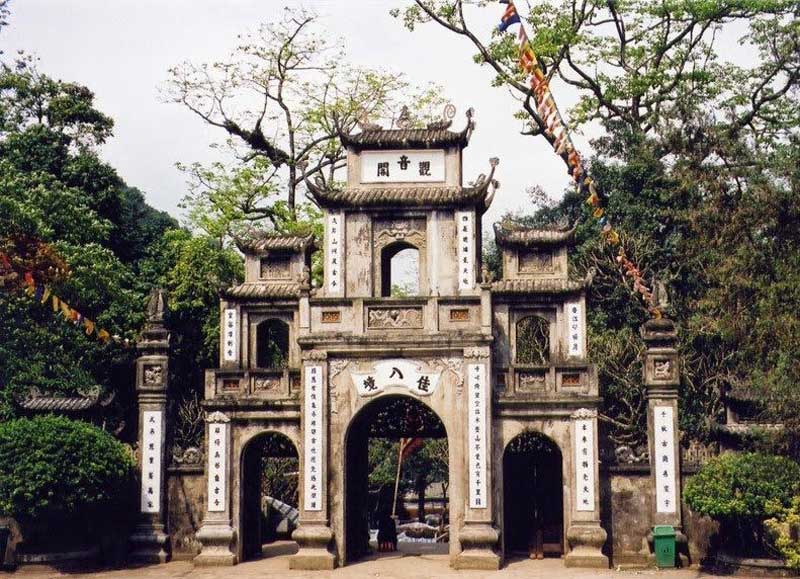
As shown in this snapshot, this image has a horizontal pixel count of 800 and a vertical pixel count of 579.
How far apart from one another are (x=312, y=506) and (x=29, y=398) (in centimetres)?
869

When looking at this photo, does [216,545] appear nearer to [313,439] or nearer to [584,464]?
[313,439]

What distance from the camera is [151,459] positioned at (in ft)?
76.6

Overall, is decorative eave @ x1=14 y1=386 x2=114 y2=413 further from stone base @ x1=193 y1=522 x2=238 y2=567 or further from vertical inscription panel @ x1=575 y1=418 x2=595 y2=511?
vertical inscription panel @ x1=575 y1=418 x2=595 y2=511

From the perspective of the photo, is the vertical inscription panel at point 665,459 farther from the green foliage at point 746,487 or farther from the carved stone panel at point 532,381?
the carved stone panel at point 532,381

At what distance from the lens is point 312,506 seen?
21969mm

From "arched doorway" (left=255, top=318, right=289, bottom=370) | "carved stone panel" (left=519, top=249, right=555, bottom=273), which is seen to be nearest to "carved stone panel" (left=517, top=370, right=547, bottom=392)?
"carved stone panel" (left=519, top=249, right=555, bottom=273)

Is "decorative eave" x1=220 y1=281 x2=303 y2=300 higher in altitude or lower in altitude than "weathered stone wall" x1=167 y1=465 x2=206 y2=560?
higher

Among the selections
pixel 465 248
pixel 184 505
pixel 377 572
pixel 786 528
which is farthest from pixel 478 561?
pixel 184 505

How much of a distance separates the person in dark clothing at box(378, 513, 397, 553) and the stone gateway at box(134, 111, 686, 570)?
3.09ft

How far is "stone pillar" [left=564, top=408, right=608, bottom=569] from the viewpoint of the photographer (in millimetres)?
21781

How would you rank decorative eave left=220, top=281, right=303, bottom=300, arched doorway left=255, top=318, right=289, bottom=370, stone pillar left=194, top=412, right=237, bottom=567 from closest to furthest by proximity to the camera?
stone pillar left=194, top=412, right=237, bottom=567 → decorative eave left=220, top=281, right=303, bottom=300 → arched doorway left=255, top=318, right=289, bottom=370

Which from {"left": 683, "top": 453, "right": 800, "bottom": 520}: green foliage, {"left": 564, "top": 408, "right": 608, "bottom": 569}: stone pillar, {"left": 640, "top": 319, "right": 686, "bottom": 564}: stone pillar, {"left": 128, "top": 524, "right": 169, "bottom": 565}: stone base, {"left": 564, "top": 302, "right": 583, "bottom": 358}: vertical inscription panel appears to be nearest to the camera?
{"left": 683, "top": 453, "right": 800, "bottom": 520}: green foliage

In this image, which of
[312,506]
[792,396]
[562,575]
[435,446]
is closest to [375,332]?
[312,506]

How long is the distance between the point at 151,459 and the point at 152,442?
1.19 feet
